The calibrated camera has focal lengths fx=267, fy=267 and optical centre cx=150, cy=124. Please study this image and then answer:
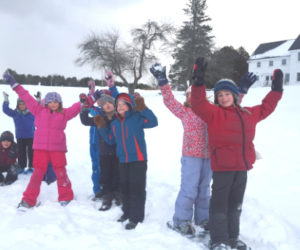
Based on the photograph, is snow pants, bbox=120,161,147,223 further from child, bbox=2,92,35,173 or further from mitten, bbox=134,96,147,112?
child, bbox=2,92,35,173

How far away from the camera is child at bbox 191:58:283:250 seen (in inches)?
109

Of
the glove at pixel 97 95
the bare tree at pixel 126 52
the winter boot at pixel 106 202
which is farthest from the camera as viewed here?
the bare tree at pixel 126 52

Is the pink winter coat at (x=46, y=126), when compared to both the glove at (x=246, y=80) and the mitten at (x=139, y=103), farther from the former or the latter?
the glove at (x=246, y=80)

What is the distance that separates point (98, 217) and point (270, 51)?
4399 centimetres

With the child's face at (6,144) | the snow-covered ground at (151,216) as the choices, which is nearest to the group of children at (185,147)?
the snow-covered ground at (151,216)

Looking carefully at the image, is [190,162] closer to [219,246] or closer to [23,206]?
[219,246]

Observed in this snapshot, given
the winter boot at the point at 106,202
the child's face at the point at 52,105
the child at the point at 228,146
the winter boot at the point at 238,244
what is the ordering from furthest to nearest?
the child's face at the point at 52,105 < the winter boot at the point at 106,202 < the winter boot at the point at 238,244 < the child at the point at 228,146

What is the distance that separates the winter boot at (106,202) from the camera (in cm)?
399

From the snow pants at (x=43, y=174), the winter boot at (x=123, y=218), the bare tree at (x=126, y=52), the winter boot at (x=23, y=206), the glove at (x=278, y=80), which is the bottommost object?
the winter boot at (x=123, y=218)

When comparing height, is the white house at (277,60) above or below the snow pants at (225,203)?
above

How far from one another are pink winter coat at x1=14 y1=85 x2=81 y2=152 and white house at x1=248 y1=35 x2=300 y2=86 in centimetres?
3597

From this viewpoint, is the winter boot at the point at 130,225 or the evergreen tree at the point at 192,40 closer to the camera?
the winter boot at the point at 130,225

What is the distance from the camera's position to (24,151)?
597cm

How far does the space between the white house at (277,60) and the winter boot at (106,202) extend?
35.8m
